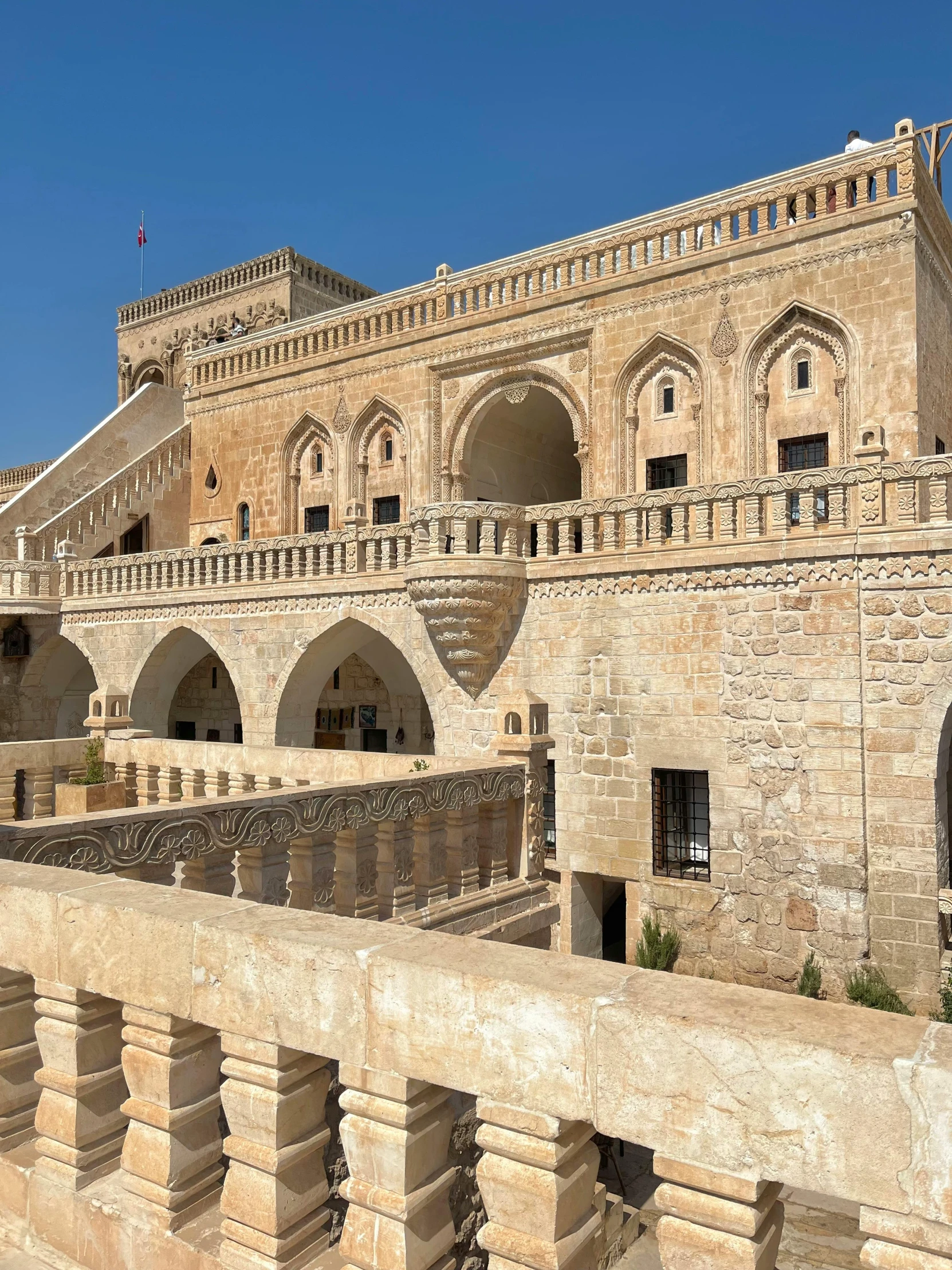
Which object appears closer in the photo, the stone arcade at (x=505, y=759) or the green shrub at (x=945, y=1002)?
the stone arcade at (x=505, y=759)

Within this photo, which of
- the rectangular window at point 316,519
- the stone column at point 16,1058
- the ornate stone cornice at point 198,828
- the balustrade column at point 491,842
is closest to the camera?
the stone column at point 16,1058

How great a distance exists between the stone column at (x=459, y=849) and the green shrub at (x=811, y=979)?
4639 mm

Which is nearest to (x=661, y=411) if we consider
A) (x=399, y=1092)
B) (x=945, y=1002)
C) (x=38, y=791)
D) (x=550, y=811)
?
(x=550, y=811)

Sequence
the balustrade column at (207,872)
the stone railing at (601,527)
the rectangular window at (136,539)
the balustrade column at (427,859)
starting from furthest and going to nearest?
the rectangular window at (136,539) → the stone railing at (601,527) → the balustrade column at (427,859) → the balustrade column at (207,872)

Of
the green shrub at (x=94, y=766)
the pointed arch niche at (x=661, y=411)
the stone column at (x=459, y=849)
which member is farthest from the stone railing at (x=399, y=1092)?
the pointed arch niche at (x=661, y=411)

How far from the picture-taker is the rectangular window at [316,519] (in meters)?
18.3

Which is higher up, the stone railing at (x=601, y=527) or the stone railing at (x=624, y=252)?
the stone railing at (x=624, y=252)

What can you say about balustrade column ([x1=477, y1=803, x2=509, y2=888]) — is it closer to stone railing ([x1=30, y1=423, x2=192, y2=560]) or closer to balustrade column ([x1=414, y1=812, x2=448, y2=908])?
balustrade column ([x1=414, y1=812, x2=448, y2=908])

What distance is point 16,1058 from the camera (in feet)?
9.90

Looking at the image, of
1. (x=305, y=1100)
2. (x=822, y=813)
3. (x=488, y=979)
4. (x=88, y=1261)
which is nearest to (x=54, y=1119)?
(x=88, y=1261)

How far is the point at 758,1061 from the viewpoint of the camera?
5.71ft

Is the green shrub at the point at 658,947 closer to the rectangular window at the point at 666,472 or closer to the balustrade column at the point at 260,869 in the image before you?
the balustrade column at the point at 260,869

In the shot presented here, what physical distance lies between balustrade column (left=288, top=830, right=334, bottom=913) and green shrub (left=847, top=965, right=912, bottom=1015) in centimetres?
571

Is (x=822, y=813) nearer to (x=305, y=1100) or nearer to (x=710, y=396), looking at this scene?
(x=710, y=396)
